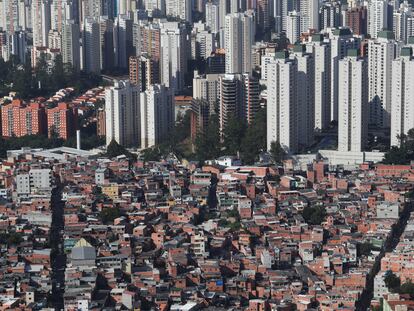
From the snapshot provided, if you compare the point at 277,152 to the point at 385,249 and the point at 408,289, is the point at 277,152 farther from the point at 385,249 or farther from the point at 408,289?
the point at 408,289

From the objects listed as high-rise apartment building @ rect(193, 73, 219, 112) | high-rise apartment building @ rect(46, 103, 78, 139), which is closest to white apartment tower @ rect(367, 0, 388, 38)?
high-rise apartment building @ rect(193, 73, 219, 112)

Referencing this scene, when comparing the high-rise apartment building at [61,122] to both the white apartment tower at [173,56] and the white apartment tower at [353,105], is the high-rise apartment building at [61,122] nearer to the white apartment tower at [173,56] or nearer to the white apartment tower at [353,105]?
the white apartment tower at [173,56]

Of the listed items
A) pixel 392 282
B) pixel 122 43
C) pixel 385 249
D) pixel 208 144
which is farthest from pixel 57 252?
pixel 122 43

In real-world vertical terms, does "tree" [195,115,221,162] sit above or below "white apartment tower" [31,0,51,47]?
below

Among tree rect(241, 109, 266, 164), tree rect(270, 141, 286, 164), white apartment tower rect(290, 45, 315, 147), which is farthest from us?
white apartment tower rect(290, 45, 315, 147)

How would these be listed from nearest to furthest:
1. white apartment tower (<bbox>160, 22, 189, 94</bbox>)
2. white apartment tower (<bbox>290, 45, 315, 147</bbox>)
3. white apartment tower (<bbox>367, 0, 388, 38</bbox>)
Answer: white apartment tower (<bbox>290, 45, 315, 147</bbox>)
white apartment tower (<bbox>160, 22, 189, 94</bbox>)
white apartment tower (<bbox>367, 0, 388, 38</bbox>)

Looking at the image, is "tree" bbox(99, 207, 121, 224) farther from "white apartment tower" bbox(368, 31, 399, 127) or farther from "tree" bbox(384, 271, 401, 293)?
"white apartment tower" bbox(368, 31, 399, 127)
